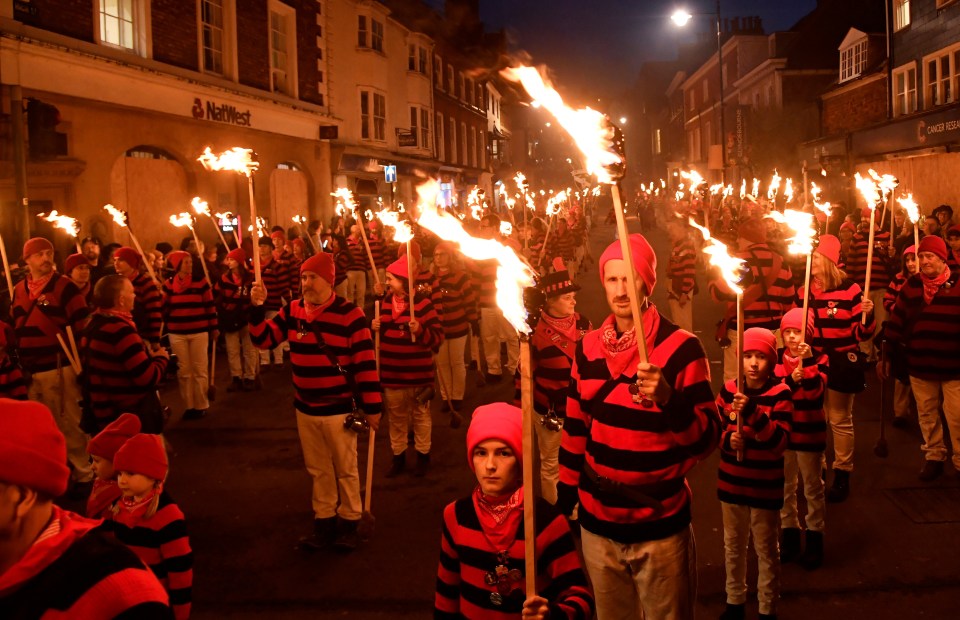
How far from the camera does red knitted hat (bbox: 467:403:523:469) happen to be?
3.16 metres

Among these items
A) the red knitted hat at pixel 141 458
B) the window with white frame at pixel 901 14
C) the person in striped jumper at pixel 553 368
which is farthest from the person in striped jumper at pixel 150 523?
the window with white frame at pixel 901 14

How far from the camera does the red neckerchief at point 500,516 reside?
306cm

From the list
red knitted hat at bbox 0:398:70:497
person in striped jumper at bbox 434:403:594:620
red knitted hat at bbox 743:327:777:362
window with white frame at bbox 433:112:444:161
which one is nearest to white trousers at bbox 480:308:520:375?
red knitted hat at bbox 743:327:777:362

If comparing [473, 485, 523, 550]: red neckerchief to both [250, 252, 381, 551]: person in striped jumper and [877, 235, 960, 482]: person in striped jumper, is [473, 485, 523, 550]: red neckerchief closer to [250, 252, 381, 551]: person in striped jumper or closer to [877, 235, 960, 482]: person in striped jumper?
[250, 252, 381, 551]: person in striped jumper

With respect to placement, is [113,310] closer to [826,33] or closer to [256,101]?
[256,101]

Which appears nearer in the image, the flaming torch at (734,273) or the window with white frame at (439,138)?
the flaming torch at (734,273)

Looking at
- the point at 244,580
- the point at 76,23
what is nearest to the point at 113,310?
the point at 244,580

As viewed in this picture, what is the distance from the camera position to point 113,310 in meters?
6.32

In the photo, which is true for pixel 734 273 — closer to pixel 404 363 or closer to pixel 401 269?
pixel 404 363

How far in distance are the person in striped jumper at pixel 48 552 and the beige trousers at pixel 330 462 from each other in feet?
12.5

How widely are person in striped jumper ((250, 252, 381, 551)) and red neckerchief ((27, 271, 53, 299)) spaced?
262 cm

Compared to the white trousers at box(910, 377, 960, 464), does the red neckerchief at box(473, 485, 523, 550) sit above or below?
above

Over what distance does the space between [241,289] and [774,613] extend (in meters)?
8.22

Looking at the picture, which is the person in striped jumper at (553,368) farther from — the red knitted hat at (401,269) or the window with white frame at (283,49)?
the window with white frame at (283,49)
